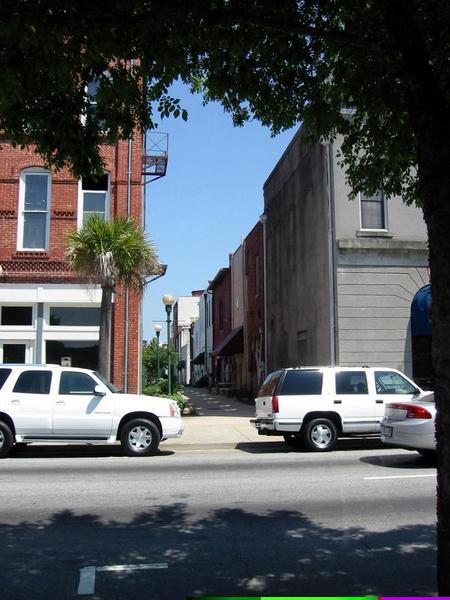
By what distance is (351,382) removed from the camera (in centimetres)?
1367

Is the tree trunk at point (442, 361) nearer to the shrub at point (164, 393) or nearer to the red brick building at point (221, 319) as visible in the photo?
the shrub at point (164, 393)

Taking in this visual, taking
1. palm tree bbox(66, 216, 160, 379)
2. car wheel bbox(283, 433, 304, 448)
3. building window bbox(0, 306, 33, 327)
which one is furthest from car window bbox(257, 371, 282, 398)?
building window bbox(0, 306, 33, 327)

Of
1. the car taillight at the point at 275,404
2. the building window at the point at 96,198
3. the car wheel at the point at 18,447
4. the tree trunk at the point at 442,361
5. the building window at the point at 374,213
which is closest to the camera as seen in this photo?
the tree trunk at the point at 442,361

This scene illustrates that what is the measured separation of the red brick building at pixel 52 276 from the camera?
19.7m

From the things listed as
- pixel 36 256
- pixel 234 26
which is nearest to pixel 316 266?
pixel 36 256

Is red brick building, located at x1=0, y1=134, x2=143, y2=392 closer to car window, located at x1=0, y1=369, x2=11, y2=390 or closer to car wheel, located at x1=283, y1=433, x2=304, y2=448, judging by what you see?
car wheel, located at x1=283, y1=433, x2=304, y2=448

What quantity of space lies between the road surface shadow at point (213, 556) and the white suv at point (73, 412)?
5.05 m

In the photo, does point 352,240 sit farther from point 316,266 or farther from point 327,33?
point 327,33

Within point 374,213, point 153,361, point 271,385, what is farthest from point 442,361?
point 153,361

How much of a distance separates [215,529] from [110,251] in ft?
31.3

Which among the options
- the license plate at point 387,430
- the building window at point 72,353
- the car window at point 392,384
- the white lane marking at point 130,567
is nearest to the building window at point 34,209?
the building window at point 72,353

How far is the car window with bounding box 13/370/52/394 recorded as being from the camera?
12.5 meters

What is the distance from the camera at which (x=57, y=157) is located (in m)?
5.97

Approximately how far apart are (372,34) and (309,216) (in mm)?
16198
